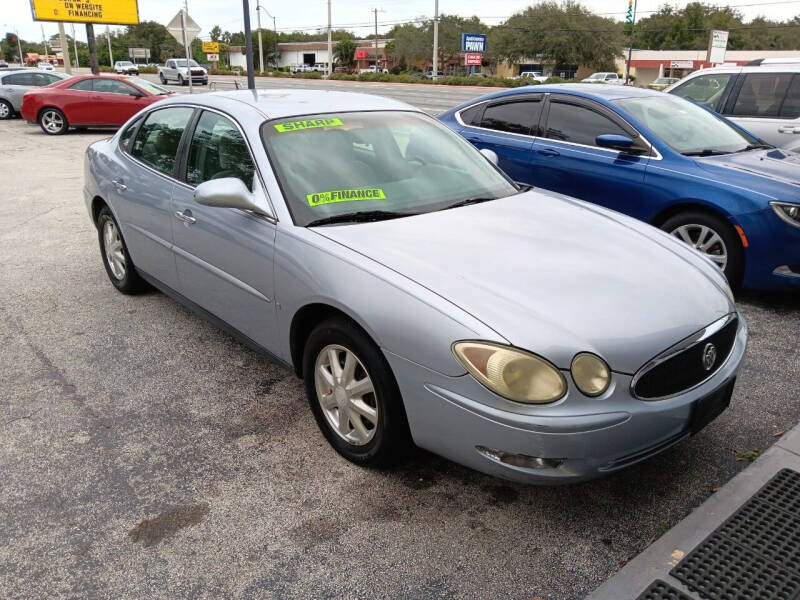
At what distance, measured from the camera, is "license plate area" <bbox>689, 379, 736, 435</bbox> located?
8.54 feet

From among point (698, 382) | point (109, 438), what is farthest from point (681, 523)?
point (109, 438)

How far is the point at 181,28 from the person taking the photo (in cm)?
1730

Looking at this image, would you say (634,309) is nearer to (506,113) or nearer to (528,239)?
(528,239)

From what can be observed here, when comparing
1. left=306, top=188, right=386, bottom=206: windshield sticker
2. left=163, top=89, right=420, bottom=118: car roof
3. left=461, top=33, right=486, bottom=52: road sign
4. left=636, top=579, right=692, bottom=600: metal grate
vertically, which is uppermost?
left=461, top=33, right=486, bottom=52: road sign

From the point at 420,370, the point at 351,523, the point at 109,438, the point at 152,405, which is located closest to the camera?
the point at 420,370

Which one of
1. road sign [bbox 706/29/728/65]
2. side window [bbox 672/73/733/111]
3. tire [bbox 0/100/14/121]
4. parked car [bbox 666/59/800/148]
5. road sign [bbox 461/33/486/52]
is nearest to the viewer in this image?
parked car [bbox 666/59/800/148]

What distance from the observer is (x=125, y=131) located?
4965 mm

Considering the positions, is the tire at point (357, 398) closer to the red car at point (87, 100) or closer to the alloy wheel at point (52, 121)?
the red car at point (87, 100)

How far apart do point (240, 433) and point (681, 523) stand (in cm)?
202

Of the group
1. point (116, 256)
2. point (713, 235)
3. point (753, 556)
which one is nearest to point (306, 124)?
point (116, 256)

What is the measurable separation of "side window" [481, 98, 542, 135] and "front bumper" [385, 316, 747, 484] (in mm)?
4196

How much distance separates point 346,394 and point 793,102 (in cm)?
714

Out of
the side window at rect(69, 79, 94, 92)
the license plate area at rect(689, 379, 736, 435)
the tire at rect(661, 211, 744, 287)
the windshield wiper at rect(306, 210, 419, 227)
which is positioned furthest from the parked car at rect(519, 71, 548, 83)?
the license plate area at rect(689, 379, 736, 435)

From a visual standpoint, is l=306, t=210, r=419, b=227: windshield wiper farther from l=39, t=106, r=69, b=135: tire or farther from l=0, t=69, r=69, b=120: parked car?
l=0, t=69, r=69, b=120: parked car
